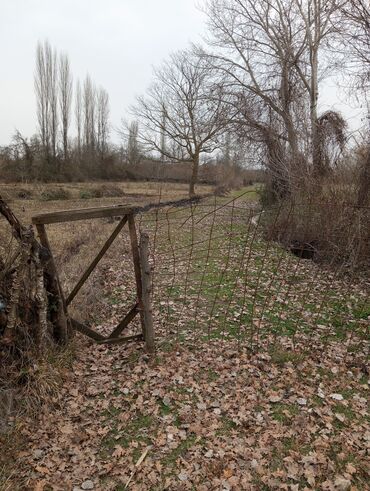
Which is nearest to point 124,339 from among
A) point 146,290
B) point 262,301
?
point 146,290

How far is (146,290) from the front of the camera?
165 inches

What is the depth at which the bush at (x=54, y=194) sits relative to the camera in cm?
2539

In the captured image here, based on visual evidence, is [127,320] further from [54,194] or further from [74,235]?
[54,194]

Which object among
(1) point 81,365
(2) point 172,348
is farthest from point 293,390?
(1) point 81,365

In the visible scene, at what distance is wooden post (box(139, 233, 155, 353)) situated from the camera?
162 inches

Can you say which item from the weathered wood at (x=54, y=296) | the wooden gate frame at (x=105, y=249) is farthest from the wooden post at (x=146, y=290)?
the weathered wood at (x=54, y=296)

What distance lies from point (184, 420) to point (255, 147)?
583 inches

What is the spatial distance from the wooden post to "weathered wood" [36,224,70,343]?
91cm

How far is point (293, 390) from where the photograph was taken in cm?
376

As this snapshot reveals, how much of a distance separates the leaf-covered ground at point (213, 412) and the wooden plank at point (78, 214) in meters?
0.52

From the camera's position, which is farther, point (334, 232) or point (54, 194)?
point (54, 194)

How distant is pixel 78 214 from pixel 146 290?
3.77 ft

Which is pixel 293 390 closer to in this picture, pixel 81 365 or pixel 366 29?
pixel 81 365

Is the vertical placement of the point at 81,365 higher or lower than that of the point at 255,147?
lower
